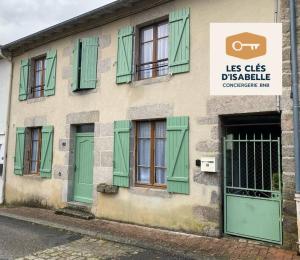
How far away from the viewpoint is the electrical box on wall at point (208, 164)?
263 inches

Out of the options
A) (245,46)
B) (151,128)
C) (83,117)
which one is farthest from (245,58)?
(83,117)

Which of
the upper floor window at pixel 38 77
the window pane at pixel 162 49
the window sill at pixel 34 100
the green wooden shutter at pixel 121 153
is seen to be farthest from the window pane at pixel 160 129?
the upper floor window at pixel 38 77

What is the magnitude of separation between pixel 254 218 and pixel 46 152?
6102 millimetres

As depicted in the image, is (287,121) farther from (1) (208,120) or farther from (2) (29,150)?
(2) (29,150)

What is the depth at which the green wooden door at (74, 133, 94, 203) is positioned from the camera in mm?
9188

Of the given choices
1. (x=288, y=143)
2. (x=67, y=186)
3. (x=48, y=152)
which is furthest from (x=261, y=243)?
(x=48, y=152)

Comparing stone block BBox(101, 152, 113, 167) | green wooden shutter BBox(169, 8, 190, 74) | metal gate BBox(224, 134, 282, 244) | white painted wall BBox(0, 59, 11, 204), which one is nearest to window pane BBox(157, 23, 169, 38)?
green wooden shutter BBox(169, 8, 190, 74)

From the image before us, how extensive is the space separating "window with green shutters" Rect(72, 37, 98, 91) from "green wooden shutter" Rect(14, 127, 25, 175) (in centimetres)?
277

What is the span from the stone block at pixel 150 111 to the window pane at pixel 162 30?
162cm

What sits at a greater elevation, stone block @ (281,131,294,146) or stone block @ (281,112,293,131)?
stone block @ (281,112,293,131)

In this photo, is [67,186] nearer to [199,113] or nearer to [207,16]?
Answer: [199,113]

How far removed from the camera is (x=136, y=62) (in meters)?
8.34

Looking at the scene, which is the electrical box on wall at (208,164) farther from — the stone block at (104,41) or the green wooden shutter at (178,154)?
the stone block at (104,41)

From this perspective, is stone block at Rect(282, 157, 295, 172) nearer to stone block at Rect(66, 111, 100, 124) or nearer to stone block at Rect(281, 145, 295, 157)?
stone block at Rect(281, 145, 295, 157)
